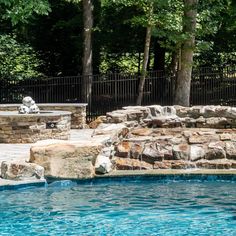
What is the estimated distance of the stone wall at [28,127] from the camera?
12852mm

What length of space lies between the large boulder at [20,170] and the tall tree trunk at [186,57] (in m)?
9.53

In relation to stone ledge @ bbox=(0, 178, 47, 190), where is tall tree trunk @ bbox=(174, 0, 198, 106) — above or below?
above

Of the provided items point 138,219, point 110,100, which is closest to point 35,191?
point 138,219

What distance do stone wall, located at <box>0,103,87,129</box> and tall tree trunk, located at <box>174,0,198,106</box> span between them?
143 inches

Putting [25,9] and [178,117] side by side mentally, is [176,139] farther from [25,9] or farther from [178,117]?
[25,9]

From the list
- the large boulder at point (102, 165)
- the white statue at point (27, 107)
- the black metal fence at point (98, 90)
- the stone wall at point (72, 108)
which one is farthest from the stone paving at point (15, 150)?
the black metal fence at point (98, 90)

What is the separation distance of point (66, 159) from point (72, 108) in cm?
692

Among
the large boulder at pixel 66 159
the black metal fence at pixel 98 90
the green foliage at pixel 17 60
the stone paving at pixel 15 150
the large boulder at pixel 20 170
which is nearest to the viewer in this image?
the large boulder at pixel 20 170

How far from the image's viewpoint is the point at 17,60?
76.0 ft

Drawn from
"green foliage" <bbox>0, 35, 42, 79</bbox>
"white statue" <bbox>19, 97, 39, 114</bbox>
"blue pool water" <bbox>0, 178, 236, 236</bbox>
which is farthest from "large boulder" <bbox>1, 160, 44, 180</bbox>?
"green foliage" <bbox>0, 35, 42, 79</bbox>

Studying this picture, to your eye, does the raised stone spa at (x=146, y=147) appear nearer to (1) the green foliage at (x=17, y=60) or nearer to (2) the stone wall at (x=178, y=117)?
(2) the stone wall at (x=178, y=117)

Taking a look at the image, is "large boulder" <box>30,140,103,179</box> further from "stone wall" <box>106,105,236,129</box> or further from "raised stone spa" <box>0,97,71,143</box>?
"raised stone spa" <box>0,97,71,143</box>

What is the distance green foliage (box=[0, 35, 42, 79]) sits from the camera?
70.4 ft

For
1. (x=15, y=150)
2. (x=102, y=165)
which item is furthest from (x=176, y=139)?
(x=15, y=150)
